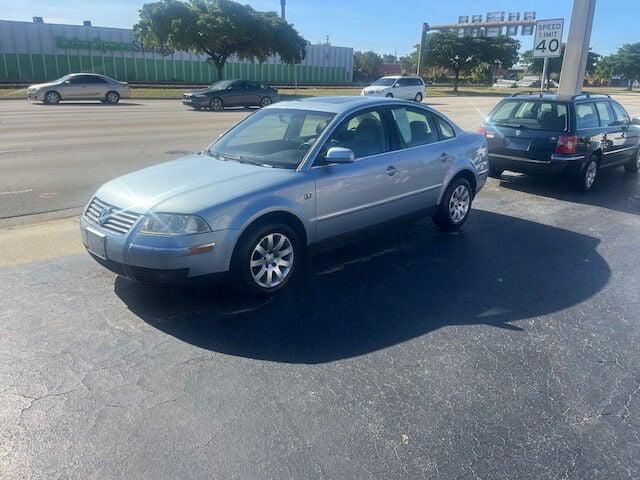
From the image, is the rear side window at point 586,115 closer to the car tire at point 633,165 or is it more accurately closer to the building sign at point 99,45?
the car tire at point 633,165

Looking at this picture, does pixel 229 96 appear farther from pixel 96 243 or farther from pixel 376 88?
pixel 96 243

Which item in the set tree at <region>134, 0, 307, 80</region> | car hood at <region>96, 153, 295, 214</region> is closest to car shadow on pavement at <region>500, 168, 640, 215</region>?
car hood at <region>96, 153, 295, 214</region>

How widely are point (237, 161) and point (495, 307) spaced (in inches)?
107

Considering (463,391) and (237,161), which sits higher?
(237,161)

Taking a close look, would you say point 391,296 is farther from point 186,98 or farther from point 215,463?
point 186,98

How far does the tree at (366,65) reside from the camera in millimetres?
80250

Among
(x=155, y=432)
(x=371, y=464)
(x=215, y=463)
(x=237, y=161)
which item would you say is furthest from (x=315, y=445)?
(x=237, y=161)

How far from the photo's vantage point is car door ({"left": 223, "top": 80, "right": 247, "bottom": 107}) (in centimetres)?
2658

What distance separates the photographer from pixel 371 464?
2764 millimetres

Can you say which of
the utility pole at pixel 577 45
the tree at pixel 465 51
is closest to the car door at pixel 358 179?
the utility pole at pixel 577 45

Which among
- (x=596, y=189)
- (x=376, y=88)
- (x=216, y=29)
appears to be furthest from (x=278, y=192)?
(x=216, y=29)

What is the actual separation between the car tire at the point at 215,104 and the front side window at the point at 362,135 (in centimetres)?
2171

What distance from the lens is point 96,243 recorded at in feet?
14.5

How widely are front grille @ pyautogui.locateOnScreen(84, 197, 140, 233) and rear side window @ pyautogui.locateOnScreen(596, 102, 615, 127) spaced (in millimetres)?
8565
